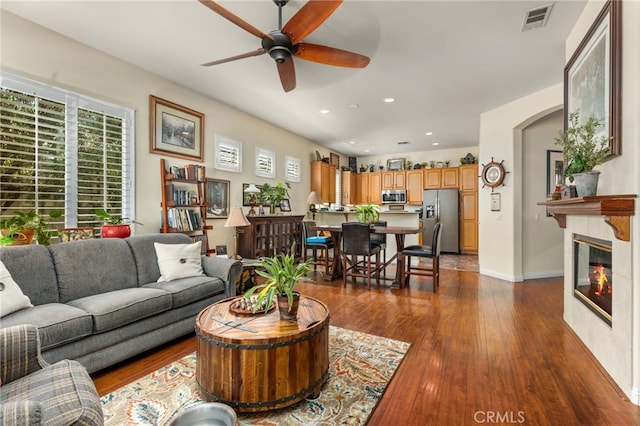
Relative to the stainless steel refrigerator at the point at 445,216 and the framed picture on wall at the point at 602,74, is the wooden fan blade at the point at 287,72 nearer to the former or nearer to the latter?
the framed picture on wall at the point at 602,74

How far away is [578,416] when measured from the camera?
1.64 metres

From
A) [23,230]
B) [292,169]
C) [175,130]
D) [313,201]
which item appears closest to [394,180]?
[313,201]

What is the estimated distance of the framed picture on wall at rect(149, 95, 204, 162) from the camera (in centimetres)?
374

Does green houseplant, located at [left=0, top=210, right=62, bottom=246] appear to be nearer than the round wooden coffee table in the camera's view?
No

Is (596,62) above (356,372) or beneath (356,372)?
above

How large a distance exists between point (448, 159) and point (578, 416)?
7327 mm

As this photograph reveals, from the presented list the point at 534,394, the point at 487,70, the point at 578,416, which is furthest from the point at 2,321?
the point at 487,70

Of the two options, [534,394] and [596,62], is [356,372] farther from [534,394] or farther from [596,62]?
[596,62]

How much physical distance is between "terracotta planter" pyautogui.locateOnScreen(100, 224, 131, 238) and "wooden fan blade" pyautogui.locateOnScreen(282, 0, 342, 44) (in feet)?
8.17

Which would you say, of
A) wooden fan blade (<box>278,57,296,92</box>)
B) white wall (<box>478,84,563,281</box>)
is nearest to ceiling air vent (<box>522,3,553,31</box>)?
white wall (<box>478,84,563,281</box>)

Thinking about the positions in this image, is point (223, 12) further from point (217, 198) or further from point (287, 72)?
point (217, 198)

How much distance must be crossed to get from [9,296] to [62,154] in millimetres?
1687

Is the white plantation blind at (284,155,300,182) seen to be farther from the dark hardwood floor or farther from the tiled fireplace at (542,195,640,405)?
the tiled fireplace at (542,195,640,405)

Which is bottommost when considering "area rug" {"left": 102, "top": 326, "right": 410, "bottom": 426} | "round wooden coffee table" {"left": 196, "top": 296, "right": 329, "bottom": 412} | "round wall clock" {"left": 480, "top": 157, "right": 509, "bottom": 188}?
"area rug" {"left": 102, "top": 326, "right": 410, "bottom": 426}
